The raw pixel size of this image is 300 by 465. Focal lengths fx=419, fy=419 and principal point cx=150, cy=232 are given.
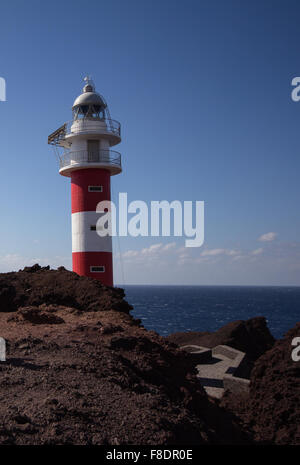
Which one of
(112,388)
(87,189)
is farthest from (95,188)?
(112,388)

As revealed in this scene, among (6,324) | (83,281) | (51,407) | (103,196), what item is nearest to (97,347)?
(51,407)

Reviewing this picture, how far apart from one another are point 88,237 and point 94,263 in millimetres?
1246

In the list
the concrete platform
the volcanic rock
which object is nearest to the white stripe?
the concrete platform

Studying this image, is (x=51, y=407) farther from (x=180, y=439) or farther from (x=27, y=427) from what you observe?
(x=180, y=439)

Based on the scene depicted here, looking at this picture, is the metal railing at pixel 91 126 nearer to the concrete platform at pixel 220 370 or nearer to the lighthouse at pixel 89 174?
the lighthouse at pixel 89 174

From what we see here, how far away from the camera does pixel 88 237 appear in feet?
64.1

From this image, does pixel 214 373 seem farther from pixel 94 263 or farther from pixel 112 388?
pixel 112 388

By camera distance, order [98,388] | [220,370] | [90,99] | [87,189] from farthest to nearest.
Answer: [90,99] < [87,189] < [220,370] < [98,388]

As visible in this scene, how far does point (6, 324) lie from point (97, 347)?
331 centimetres

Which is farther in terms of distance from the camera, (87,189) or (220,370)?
(87,189)

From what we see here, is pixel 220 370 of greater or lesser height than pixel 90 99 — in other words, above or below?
below

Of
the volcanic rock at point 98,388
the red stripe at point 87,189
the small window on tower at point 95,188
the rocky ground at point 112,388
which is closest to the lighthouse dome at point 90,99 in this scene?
the red stripe at point 87,189

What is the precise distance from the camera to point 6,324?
30.6ft

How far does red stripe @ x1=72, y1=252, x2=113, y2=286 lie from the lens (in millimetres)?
19547
